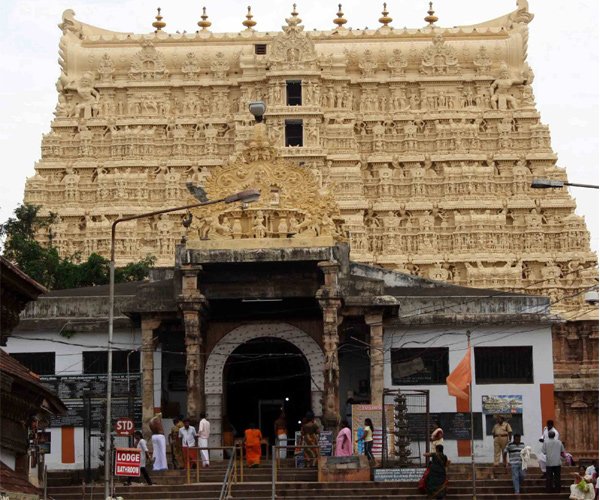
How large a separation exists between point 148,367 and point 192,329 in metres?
1.98

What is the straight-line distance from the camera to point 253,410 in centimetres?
4622

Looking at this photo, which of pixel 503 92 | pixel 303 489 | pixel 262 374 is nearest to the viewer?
pixel 303 489

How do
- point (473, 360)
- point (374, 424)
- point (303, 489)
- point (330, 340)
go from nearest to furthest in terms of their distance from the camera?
point (303, 489) → point (374, 424) → point (330, 340) → point (473, 360)

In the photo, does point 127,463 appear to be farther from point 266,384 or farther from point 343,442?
point 266,384

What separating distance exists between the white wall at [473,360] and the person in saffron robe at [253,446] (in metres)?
5.77

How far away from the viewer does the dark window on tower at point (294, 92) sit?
296ft

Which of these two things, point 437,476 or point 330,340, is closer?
point 437,476

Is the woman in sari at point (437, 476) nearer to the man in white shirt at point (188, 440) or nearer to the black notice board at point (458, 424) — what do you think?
the man in white shirt at point (188, 440)

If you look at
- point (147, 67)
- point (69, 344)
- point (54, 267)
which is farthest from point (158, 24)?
point (69, 344)

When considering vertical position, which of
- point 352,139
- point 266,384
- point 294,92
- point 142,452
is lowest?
point 142,452

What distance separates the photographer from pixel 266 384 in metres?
46.1

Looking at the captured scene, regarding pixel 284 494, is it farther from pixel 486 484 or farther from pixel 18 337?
pixel 18 337

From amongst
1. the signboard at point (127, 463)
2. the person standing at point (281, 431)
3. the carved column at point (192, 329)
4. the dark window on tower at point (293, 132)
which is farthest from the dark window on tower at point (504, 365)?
the dark window on tower at point (293, 132)

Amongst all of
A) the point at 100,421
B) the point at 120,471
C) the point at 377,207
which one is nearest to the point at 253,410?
the point at 100,421
